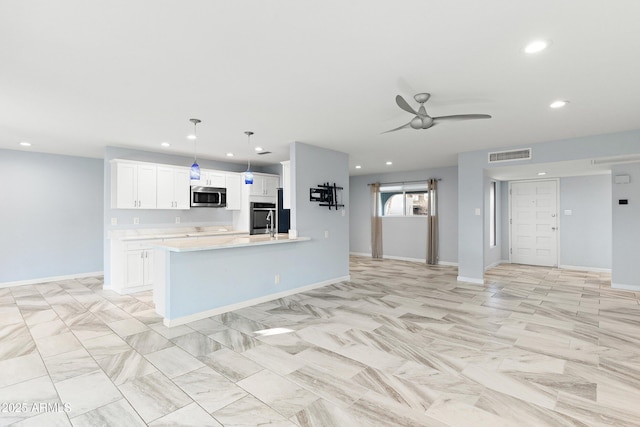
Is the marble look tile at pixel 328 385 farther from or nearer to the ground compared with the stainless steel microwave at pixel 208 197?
nearer to the ground

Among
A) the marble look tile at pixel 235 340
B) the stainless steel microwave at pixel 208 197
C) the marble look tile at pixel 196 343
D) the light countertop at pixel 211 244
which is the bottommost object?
the marble look tile at pixel 196 343

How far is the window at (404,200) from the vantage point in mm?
8898

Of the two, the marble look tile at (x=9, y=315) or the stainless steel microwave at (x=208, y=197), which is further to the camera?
the stainless steel microwave at (x=208, y=197)

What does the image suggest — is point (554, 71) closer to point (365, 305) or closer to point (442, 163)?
point (365, 305)

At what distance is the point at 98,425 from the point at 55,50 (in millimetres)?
2636

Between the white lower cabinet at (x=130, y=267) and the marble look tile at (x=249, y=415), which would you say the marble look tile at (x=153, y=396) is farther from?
the white lower cabinet at (x=130, y=267)

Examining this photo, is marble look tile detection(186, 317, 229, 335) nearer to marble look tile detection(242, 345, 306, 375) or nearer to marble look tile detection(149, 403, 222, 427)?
marble look tile detection(242, 345, 306, 375)

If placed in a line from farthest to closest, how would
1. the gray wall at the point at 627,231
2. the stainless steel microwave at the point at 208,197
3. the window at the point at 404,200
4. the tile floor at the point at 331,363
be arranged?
1. the window at the point at 404,200
2. the stainless steel microwave at the point at 208,197
3. the gray wall at the point at 627,231
4. the tile floor at the point at 331,363

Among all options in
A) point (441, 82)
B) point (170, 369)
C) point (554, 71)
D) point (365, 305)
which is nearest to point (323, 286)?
point (365, 305)

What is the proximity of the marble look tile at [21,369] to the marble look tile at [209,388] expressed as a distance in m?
1.24

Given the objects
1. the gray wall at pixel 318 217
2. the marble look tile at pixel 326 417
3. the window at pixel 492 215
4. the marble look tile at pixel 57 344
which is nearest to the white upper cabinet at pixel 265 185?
the gray wall at pixel 318 217

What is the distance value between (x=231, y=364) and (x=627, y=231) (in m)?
6.54

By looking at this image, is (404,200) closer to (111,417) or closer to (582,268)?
(582,268)

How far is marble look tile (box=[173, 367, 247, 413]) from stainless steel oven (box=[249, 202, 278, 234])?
4647 millimetres
